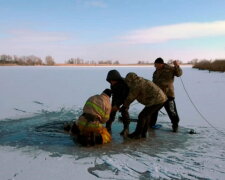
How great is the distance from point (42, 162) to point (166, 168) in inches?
68.6

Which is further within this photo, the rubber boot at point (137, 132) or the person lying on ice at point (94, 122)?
the rubber boot at point (137, 132)

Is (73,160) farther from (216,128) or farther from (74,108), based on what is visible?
(74,108)

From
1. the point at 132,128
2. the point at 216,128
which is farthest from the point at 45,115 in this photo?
the point at 216,128

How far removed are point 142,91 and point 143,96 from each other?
13 centimetres

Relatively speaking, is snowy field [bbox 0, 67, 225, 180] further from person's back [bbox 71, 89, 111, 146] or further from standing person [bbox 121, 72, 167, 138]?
standing person [bbox 121, 72, 167, 138]

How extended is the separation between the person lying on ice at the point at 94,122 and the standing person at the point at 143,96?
486 millimetres

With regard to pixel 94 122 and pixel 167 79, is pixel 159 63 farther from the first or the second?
pixel 94 122

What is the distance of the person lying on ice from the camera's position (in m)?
5.11

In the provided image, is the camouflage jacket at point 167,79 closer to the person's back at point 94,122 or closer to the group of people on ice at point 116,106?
the group of people on ice at point 116,106

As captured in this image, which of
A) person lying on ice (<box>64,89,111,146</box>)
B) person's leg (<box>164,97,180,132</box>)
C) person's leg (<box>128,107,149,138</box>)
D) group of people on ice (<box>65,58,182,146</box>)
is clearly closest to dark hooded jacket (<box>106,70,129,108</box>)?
group of people on ice (<box>65,58,182,146</box>)

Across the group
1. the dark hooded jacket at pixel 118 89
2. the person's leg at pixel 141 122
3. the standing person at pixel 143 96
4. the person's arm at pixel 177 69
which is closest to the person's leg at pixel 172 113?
the person's arm at pixel 177 69

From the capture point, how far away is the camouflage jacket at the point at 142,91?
214 inches

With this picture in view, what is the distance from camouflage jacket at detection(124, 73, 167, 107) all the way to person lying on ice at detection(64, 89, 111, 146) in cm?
49

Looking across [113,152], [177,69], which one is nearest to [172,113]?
[177,69]
